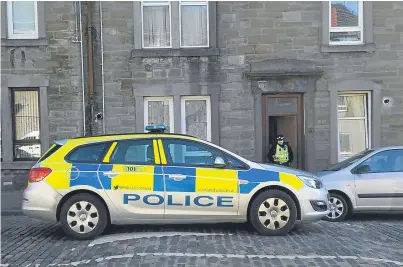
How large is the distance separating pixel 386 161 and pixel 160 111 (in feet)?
19.2

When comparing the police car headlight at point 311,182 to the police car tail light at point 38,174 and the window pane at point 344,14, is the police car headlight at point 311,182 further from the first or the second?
the window pane at point 344,14

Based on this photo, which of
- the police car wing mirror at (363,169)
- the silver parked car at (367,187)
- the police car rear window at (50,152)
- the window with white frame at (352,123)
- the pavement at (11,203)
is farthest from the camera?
the window with white frame at (352,123)

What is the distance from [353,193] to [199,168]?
3.60 m

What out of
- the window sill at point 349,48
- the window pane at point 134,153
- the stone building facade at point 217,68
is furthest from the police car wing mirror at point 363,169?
the window pane at point 134,153

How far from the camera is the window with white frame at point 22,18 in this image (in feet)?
37.9

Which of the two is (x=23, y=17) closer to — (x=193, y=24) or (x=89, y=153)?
(x=193, y=24)

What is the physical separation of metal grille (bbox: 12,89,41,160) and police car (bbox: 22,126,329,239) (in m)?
5.53

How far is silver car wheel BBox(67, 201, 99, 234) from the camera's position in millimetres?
6379

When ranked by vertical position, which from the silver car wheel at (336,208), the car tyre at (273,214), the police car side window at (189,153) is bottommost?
the silver car wheel at (336,208)

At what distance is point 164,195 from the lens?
6398 mm

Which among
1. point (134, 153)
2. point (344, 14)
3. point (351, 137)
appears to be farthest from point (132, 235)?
point (344, 14)

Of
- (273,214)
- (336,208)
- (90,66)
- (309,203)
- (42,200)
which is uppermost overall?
(90,66)

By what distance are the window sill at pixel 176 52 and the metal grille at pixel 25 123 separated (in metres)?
3.07

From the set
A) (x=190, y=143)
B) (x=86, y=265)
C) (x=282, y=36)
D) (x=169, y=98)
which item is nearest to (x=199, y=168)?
(x=190, y=143)
